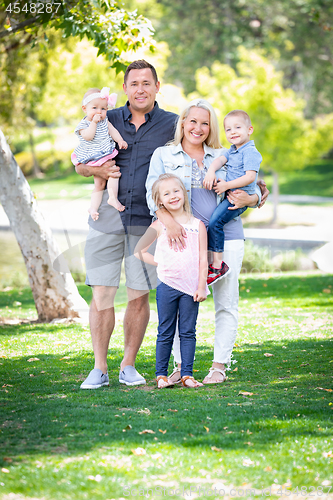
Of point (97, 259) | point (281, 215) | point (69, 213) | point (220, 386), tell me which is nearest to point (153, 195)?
point (97, 259)

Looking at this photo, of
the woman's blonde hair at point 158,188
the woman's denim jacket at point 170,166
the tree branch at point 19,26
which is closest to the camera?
the woman's blonde hair at point 158,188

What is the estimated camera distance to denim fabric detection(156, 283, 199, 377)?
13.8 feet

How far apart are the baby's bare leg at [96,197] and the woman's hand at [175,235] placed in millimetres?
577

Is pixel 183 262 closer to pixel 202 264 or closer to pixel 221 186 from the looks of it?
pixel 202 264

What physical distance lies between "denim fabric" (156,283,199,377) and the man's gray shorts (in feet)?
0.84

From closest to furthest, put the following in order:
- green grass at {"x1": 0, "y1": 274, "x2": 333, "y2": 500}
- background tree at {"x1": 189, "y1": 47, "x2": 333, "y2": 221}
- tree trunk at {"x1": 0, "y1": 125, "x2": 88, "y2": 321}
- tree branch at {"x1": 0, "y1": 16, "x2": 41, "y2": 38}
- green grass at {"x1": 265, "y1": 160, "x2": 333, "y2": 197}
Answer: green grass at {"x1": 0, "y1": 274, "x2": 333, "y2": 500}, tree branch at {"x1": 0, "y1": 16, "x2": 41, "y2": 38}, tree trunk at {"x1": 0, "y1": 125, "x2": 88, "y2": 321}, background tree at {"x1": 189, "y1": 47, "x2": 333, "y2": 221}, green grass at {"x1": 265, "y1": 160, "x2": 333, "y2": 197}

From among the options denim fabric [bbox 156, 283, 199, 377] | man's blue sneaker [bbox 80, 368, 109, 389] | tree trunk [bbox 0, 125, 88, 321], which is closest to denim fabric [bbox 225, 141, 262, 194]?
denim fabric [bbox 156, 283, 199, 377]

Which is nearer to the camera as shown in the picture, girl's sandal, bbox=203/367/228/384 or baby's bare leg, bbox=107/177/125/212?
baby's bare leg, bbox=107/177/125/212

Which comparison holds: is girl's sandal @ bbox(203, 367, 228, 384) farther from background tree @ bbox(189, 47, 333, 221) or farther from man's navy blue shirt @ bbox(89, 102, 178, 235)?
background tree @ bbox(189, 47, 333, 221)

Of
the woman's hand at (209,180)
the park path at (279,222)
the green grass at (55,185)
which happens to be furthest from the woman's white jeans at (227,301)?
the green grass at (55,185)

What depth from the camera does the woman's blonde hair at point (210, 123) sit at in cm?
419

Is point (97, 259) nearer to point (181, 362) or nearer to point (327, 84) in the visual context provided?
point (181, 362)

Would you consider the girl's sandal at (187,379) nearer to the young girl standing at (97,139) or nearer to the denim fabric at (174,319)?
the denim fabric at (174,319)

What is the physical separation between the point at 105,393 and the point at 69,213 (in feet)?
5.07
